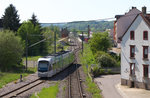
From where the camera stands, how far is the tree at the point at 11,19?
224 ft

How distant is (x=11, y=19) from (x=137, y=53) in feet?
153

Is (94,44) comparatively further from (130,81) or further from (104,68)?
(130,81)

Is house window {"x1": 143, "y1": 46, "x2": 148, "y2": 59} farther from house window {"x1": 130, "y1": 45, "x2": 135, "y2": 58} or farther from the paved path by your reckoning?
the paved path

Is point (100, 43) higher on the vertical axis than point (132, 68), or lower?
higher

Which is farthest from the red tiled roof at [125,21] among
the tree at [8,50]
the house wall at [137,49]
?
the tree at [8,50]

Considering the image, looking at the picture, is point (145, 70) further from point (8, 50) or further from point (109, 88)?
point (8, 50)

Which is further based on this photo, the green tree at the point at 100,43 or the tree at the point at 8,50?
the green tree at the point at 100,43

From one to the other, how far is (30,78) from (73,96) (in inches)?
466

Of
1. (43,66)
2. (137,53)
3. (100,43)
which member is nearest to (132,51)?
(137,53)

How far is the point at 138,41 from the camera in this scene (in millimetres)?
31234

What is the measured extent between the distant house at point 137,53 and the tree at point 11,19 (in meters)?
43.4

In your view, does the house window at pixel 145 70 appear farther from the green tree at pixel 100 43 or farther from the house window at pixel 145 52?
the green tree at pixel 100 43

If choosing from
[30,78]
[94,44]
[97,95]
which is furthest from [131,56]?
[94,44]

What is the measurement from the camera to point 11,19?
68.7 m
